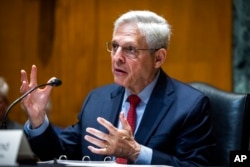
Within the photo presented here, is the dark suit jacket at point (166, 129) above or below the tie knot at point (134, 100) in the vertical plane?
below

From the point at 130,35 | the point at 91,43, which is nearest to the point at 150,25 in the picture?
the point at 130,35

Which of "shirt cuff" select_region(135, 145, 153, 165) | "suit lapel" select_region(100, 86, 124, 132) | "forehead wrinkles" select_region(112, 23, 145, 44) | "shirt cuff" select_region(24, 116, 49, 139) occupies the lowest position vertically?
"shirt cuff" select_region(135, 145, 153, 165)

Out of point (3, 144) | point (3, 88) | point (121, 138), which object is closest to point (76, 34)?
point (3, 88)

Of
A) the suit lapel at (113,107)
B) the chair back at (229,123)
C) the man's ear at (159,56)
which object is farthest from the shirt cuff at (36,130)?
the chair back at (229,123)

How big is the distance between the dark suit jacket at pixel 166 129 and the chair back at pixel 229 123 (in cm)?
17

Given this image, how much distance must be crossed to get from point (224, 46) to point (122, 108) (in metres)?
1.99

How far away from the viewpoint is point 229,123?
3.14 m

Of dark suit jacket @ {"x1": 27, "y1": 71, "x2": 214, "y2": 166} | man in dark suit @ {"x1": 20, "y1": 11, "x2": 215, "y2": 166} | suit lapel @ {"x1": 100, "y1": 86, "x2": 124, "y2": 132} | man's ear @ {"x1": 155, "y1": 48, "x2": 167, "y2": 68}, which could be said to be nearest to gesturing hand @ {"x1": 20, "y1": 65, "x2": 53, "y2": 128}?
man in dark suit @ {"x1": 20, "y1": 11, "x2": 215, "y2": 166}

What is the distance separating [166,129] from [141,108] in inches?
8.7

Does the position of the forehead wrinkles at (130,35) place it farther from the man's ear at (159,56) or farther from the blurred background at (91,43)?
the blurred background at (91,43)

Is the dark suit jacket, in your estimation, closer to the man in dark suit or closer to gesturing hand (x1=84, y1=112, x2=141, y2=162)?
the man in dark suit

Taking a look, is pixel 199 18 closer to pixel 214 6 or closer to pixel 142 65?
pixel 214 6

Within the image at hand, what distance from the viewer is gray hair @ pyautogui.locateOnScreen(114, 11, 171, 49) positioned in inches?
120

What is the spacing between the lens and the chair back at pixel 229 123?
3.11m
